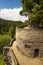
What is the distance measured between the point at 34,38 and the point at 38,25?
157cm

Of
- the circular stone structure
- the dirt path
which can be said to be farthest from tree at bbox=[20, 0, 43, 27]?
the dirt path

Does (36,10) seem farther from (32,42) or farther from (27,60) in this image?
(27,60)

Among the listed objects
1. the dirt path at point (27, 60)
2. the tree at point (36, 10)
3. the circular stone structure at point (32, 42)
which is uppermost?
the tree at point (36, 10)

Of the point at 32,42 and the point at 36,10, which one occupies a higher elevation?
the point at 36,10

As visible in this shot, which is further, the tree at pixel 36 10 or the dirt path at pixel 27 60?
the tree at pixel 36 10

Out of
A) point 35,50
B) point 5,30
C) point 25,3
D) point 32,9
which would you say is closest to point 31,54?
point 35,50

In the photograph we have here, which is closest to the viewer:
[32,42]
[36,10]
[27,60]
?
[27,60]

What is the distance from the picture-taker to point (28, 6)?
24.4 meters

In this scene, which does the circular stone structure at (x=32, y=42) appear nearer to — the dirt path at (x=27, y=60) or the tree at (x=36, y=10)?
the dirt path at (x=27, y=60)

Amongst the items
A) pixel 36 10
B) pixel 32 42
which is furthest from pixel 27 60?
pixel 36 10

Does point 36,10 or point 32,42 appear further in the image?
point 36,10

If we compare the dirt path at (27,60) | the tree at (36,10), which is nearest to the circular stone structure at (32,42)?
the dirt path at (27,60)

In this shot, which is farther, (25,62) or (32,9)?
(32,9)

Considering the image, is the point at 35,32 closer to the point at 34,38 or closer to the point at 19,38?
the point at 34,38
